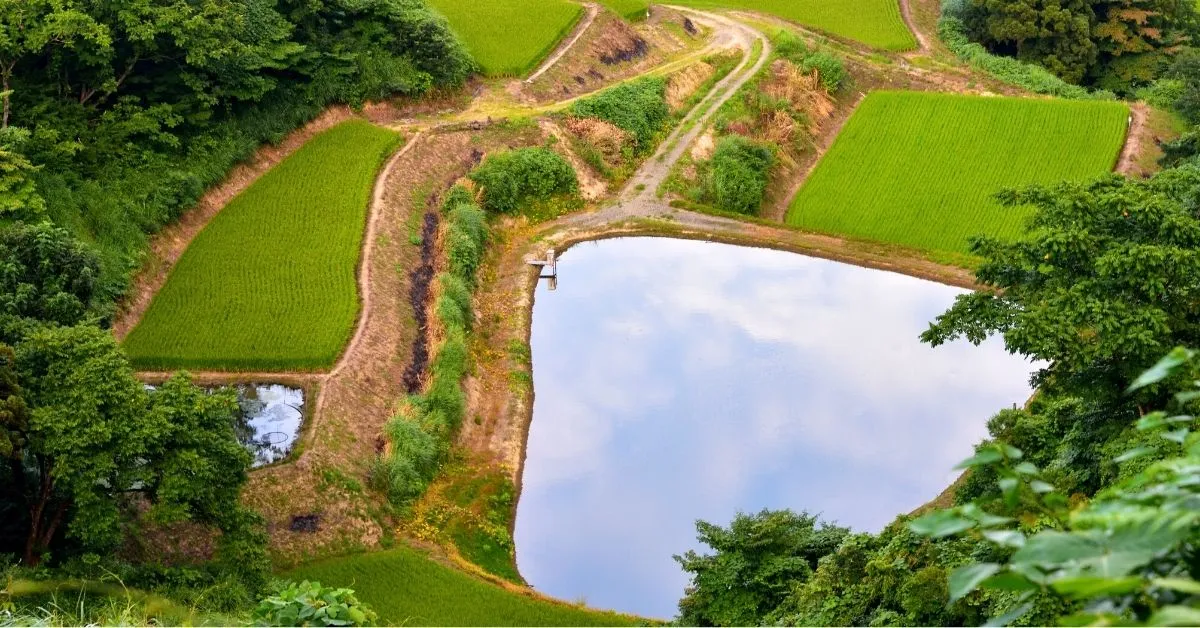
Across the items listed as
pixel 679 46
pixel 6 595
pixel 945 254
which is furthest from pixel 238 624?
pixel 679 46

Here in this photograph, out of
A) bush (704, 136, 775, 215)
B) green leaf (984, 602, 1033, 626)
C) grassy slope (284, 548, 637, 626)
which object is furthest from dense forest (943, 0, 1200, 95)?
green leaf (984, 602, 1033, 626)

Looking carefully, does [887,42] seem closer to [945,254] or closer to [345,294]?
[945,254]

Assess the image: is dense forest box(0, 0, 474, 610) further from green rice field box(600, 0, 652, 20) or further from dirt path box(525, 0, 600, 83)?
green rice field box(600, 0, 652, 20)

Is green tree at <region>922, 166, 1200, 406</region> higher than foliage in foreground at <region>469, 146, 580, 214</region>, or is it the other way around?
foliage in foreground at <region>469, 146, 580, 214</region>

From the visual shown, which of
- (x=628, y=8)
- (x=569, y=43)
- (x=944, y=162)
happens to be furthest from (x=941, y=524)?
(x=628, y=8)

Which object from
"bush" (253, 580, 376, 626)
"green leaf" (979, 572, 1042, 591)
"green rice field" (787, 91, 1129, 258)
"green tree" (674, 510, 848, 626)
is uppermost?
"green rice field" (787, 91, 1129, 258)

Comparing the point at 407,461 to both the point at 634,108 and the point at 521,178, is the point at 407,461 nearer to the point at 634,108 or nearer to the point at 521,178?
the point at 521,178
